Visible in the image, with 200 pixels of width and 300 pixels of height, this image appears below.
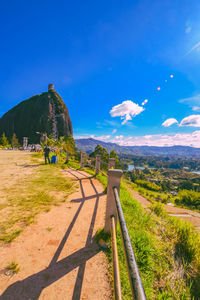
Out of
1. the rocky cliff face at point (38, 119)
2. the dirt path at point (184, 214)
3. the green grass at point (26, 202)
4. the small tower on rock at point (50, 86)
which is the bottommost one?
the dirt path at point (184, 214)

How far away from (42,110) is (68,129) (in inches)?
728

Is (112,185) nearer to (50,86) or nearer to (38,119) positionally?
(38,119)

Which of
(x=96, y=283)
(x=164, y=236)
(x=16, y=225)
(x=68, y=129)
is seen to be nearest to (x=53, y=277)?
(x=96, y=283)

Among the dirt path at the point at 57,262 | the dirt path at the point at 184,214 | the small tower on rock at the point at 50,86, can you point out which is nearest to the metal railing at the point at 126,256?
the dirt path at the point at 57,262

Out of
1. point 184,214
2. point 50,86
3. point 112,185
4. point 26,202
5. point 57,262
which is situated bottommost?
point 184,214

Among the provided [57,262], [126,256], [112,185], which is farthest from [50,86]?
[126,256]

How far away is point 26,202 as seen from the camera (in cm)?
361

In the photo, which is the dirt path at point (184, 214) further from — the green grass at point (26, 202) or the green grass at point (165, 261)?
the green grass at point (26, 202)

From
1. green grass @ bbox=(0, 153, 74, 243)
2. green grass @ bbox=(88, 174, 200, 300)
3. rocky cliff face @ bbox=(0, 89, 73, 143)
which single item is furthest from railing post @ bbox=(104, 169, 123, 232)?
rocky cliff face @ bbox=(0, 89, 73, 143)

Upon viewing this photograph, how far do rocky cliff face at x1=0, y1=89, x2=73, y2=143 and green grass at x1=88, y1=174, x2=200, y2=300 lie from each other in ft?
240

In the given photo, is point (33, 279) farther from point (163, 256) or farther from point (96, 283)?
point (163, 256)

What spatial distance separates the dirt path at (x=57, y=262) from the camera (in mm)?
1510

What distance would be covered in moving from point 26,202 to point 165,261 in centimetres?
373

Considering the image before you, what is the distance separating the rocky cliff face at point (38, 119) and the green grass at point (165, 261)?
2876 inches
